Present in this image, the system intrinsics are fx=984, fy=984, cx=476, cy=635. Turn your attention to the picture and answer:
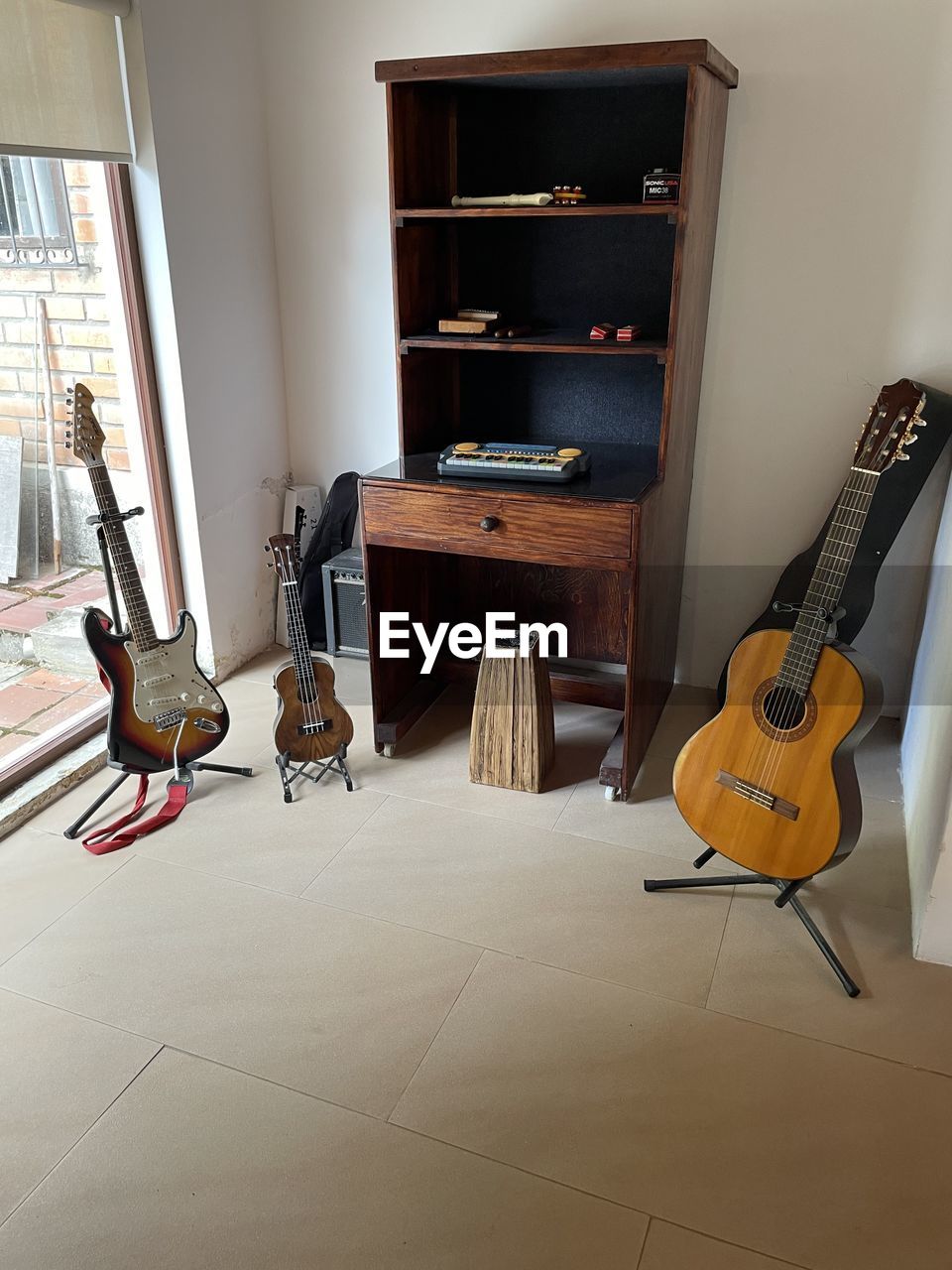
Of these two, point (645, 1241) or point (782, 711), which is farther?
point (782, 711)

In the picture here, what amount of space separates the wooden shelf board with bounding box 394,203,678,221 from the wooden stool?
3.37ft

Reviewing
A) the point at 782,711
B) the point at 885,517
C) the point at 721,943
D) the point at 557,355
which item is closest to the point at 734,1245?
the point at 721,943

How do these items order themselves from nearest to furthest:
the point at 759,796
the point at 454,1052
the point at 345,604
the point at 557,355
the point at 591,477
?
the point at 454,1052
the point at 759,796
the point at 591,477
the point at 557,355
the point at 345,604

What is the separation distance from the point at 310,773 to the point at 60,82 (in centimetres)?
179

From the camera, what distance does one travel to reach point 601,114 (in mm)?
2523

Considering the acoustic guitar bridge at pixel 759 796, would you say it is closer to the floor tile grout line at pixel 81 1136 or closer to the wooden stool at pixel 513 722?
the wooden stool at pixel 513 722

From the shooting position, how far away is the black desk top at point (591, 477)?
2.30 metres

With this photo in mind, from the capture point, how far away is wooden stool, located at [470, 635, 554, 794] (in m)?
2.53

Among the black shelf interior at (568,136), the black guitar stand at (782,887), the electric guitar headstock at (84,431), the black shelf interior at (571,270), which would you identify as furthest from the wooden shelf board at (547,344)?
the black guitar stand at (782,887)

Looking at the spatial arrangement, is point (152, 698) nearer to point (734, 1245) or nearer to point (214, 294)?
point (214, 294)

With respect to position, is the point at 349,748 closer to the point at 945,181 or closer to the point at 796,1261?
the point at 796,1261

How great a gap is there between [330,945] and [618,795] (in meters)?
0.86

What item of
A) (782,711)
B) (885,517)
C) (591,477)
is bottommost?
(782,711)

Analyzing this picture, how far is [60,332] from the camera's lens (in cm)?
260
